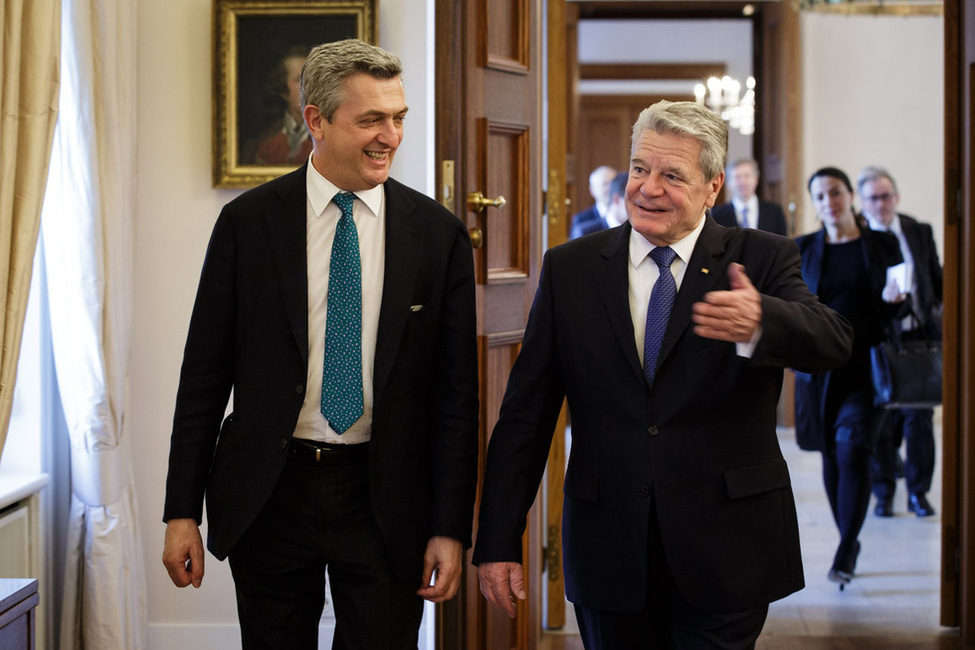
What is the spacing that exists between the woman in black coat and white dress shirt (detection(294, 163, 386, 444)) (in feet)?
10.1

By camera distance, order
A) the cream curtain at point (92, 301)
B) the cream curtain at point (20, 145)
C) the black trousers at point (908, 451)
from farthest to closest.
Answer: the black trousers at point (908, 451)
the cream curtain at point (92, 301)
the cream curtain at point (20, 145)

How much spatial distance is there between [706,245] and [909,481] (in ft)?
15.7

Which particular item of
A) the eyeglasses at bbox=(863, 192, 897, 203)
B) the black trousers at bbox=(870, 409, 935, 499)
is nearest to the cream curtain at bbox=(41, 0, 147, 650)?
the eyeglasses at bbox=(863, 192, 897, 203)

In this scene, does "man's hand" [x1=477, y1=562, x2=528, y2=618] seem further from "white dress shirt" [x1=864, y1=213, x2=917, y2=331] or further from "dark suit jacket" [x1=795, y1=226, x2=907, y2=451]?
"white dress shirt" [x1=864, y1=213, x2=917, y2=331]

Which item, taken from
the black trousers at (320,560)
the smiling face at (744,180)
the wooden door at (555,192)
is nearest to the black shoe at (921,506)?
the smiling face at (744,180)

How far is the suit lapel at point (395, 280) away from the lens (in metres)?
2.09

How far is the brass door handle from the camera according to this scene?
123 inches

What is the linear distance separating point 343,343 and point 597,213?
625 cm

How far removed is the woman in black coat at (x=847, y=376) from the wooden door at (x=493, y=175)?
5.69ft

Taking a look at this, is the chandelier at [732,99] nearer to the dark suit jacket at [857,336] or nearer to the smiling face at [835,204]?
the smiling face at [835,204]

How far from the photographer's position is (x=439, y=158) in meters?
3.09

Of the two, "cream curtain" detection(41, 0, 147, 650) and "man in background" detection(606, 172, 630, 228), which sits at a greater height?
"man in background" detection(606, 172, 630, 228)

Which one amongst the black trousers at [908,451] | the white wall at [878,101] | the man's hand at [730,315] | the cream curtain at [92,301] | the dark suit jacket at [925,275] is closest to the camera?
the man's hand at [730,315]

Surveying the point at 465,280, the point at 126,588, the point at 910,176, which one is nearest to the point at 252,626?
the point at 465,280
